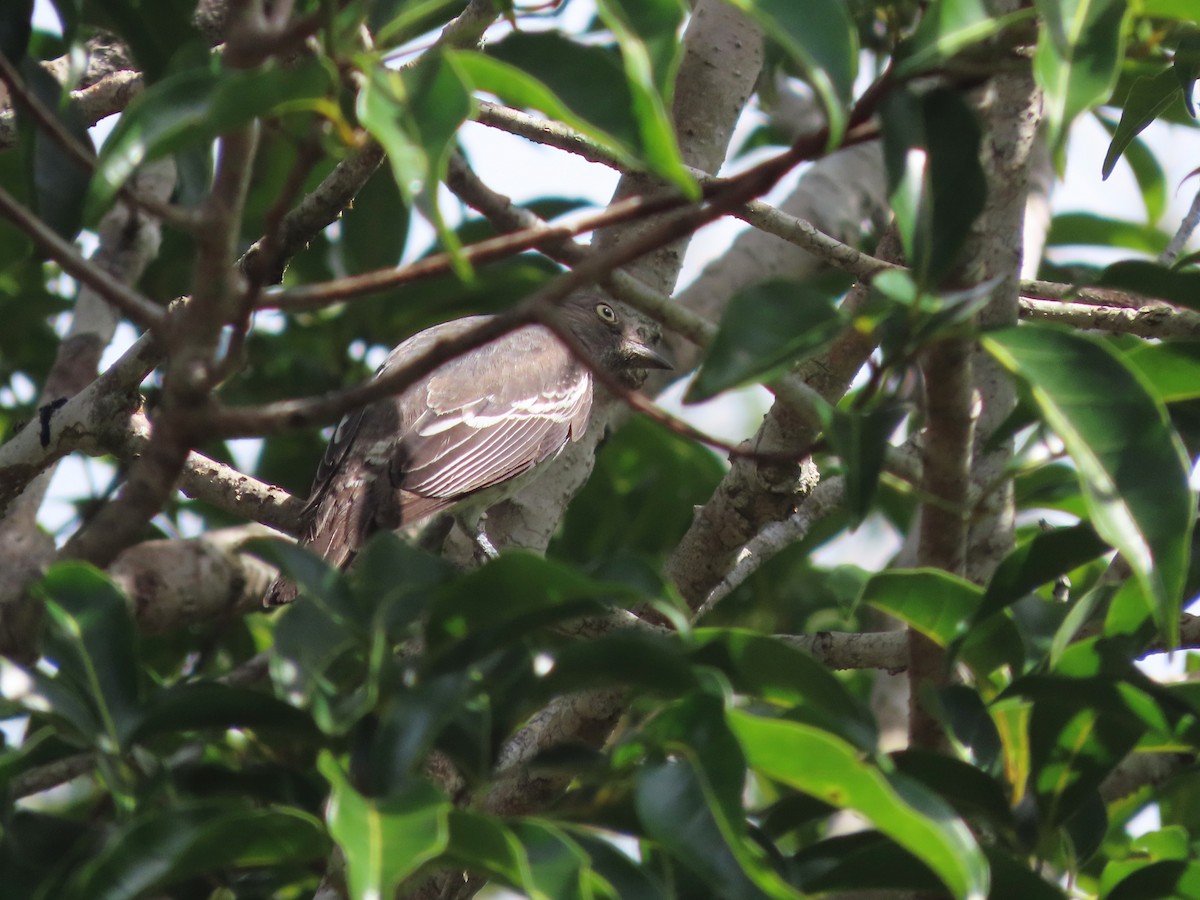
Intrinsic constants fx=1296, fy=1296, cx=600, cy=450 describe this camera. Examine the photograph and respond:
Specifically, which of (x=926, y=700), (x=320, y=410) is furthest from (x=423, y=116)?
(x=926, y=700)

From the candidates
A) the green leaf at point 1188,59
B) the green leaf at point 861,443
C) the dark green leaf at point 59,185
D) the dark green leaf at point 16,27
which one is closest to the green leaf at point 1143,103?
the green leaf at point 1188,59

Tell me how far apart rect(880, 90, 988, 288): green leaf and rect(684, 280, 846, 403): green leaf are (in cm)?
17

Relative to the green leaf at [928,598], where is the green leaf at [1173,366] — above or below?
above

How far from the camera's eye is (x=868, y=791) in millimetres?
1800

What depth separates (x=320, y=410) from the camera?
1.88 m

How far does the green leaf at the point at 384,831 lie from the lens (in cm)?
161

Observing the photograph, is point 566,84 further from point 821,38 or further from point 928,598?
point 928,598

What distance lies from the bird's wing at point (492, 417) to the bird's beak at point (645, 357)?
29 cm

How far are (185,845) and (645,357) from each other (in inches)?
200

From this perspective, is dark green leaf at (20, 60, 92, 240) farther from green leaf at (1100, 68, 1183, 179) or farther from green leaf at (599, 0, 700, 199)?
green leaf at (1100, 68, 1183, 179)

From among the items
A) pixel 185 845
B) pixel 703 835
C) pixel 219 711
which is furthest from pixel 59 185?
pixel 703 835

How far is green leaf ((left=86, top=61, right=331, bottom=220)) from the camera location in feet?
5.79

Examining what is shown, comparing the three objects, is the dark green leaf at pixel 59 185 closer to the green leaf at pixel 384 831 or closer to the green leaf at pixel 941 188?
the green leaf at pixel 384 831

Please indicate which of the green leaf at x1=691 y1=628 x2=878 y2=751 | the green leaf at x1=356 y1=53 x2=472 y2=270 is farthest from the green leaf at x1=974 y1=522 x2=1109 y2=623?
the green leaf at x1=356 y1=53 x2=472 y2=270
